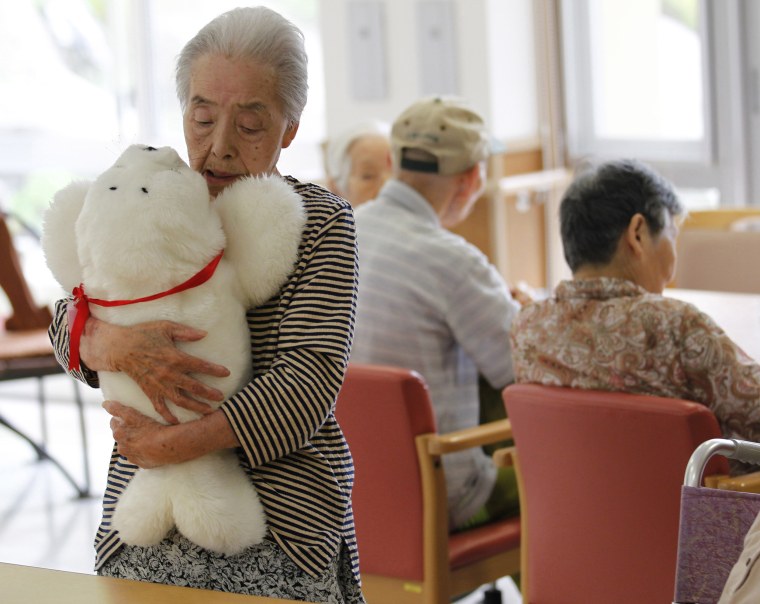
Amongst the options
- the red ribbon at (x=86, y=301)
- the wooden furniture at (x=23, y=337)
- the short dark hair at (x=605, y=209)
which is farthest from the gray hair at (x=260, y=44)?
the wooden furniture at (x=23, y=337)

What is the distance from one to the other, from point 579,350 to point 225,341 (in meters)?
0.88

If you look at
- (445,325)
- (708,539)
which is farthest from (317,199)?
(445,325)

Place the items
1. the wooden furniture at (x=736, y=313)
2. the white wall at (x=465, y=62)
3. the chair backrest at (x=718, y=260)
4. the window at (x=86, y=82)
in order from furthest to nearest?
the window at (x=86, y=82), the white wall at (x=465, y=62), the chair backrest at (x=718, y=260), the wooden furniture at (x=736, y=313)

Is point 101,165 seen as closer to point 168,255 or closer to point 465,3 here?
point 465,3

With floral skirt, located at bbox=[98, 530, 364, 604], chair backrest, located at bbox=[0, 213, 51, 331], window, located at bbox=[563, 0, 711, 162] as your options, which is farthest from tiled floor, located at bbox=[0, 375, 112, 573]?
window, located at bbox=[563, 0, 711, 162]

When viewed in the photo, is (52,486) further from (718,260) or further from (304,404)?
(304,404)

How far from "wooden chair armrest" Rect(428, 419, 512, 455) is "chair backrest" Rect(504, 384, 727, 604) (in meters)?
0.18

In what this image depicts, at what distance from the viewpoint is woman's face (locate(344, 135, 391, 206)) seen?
3723 mm

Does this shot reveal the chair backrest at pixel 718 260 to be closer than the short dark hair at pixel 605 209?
No

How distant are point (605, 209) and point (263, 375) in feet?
3.44

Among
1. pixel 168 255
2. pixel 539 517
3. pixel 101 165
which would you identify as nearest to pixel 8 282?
pixel 101 165

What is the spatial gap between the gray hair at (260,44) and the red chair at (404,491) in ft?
2.97

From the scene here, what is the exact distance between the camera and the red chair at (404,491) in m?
2.31

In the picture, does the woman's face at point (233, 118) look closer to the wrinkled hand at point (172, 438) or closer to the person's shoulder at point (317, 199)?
the person's shoulder at point (317, 199)
